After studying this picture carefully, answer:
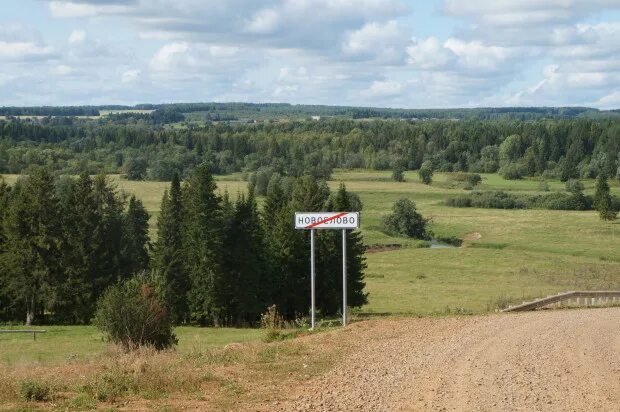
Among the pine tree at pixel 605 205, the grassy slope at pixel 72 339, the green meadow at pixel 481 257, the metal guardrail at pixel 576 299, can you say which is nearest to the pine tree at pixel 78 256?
the grassy slope at pixel 72 339

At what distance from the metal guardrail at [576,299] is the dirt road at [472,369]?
7.00 metres

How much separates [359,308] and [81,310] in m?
17.6

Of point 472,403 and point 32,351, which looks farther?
point 32,351

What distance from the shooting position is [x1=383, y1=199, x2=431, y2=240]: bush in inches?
4321

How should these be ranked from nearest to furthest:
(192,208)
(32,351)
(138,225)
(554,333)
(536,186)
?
(554,333) < (32,351) < (192,208) < (138,225) < (536,186)

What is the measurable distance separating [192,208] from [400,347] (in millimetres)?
36960

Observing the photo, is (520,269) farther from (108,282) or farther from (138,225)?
(108,282)

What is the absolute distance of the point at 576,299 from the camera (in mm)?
32688

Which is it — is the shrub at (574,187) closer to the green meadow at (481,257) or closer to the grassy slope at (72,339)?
the green meadow at (481,257)

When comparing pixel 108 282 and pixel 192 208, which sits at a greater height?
pixel 192 208

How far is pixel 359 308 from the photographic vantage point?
183 ft

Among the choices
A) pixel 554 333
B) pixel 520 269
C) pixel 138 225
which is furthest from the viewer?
pixel 520 269

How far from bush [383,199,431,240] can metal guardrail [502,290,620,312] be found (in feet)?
247

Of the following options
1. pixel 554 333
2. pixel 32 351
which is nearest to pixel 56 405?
pixel 554 333
